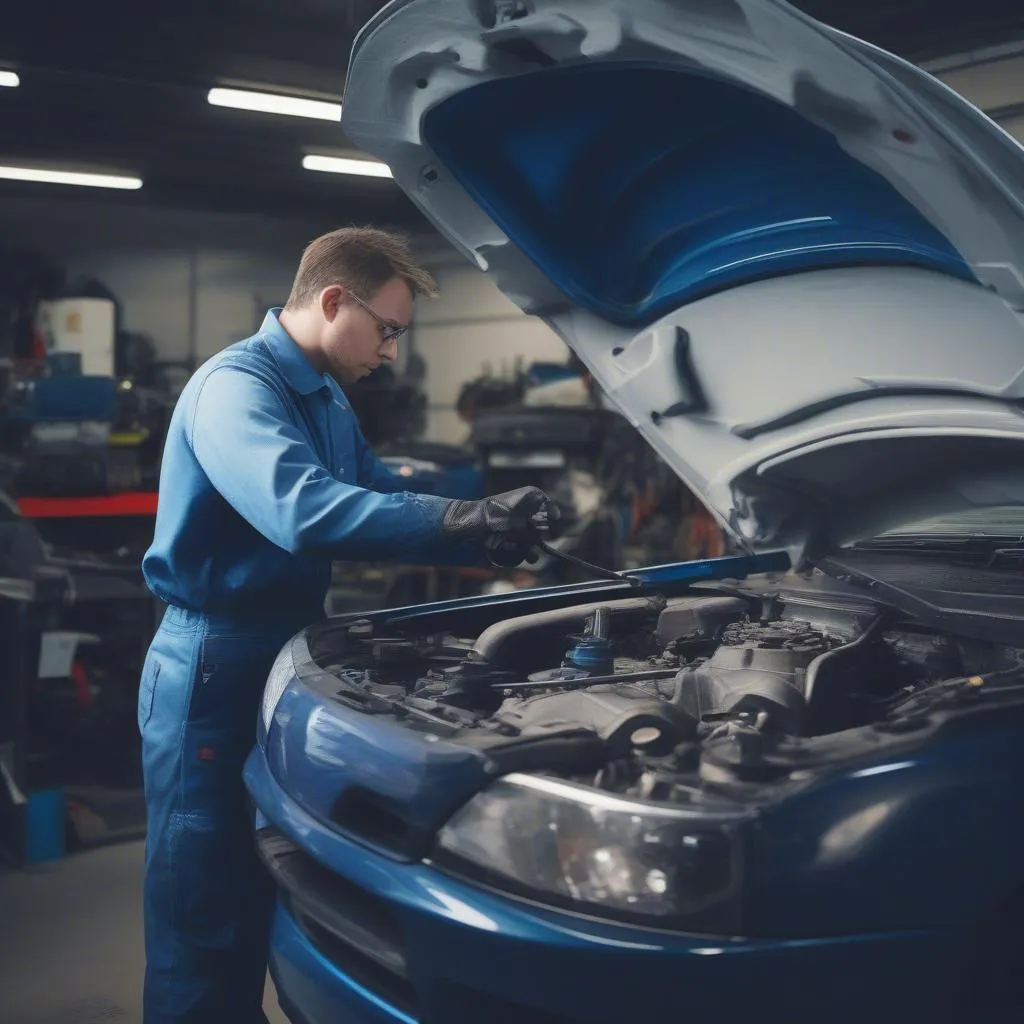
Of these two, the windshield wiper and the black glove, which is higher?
the black glove

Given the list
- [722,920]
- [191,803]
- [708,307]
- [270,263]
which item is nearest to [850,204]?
[708,307]

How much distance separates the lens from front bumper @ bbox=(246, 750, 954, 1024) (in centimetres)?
107

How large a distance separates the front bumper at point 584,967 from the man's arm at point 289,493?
50cm

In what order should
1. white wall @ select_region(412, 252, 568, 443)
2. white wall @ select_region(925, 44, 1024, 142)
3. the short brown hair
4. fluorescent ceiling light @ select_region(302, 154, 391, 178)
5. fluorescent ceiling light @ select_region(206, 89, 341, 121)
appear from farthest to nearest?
white wall @ select_region(412, 252, 568, 443)
fluorescent ceiling light @ select_region(302, 154, 391, 178)
fluorescent ceiling light @ select_region(206, 89, 341, 121)
white wall @ select_region(925, 44, 1024, 142)
the short brown hair

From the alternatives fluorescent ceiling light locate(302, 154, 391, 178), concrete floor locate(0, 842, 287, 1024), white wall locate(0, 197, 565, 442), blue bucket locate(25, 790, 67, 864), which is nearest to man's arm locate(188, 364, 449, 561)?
concrete floor locate(0, 842, 287, 1024)

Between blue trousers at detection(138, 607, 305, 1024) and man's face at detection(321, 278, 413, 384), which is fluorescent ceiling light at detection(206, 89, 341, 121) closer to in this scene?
man's face at detection(321, 278, 413, 384)

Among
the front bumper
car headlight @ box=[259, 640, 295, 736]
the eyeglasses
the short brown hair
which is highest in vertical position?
the short brown hair

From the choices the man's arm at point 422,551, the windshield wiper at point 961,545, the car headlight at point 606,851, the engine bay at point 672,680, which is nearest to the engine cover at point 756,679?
the engine bay at point 672,680

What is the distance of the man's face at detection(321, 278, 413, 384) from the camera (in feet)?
6.59

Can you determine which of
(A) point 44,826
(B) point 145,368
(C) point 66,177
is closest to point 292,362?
(A) point 44,826

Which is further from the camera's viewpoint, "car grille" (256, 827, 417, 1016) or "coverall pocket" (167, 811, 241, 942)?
"coverall pocket" (167, 811, 241, 942)

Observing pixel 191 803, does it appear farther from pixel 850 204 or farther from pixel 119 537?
pixel 119 537

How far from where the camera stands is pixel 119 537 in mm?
4230

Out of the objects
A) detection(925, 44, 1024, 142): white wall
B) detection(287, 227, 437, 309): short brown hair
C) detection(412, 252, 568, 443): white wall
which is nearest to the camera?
detection(287, 227, 437, 309): short brown hair
